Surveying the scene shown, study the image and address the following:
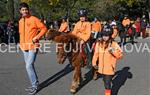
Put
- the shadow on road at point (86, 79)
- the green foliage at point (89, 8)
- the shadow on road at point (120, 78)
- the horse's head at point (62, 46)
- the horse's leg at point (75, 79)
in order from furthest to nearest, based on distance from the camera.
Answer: the green foliage at point (89, 8), the shadow on road at point (86, 79), the shadow on road at point (120, 78), the horse's leg at point (75, 79), the horse's head at point (62, 46)

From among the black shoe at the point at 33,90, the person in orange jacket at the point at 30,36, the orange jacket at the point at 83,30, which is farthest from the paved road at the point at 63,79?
the orange jacket at the point at 83,30

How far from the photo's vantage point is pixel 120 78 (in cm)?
1123

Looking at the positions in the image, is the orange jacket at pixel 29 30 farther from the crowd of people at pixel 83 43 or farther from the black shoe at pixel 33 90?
the black shoe at pixel 33 90

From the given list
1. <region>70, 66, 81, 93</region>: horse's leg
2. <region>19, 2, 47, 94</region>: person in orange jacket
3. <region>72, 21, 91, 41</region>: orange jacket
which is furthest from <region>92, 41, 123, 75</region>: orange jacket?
<region>72, 21, 91, 41</region>: orange jacket

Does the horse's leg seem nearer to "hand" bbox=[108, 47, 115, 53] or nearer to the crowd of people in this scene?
the crowd of people

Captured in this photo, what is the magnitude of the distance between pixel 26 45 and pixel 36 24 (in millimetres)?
504

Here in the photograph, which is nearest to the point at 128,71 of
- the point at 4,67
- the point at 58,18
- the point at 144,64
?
the point at 144,64

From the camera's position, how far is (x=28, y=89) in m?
9.54

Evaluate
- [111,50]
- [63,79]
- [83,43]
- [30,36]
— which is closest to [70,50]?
[83,43]

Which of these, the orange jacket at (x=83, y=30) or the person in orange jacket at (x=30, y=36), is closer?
the person in orange jacket at (x=30, y=36)

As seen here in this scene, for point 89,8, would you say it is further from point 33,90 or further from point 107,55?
point 107,55

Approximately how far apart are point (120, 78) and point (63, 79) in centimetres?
152

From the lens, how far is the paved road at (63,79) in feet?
31.4

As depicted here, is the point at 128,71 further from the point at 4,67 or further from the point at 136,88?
the point at 4,67
